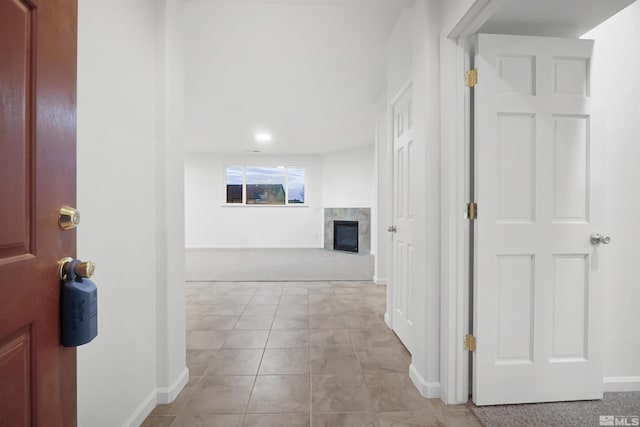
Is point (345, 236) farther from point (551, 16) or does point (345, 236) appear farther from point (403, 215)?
point (551, 16)

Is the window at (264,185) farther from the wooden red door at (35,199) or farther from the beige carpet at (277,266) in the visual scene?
the wooden red door at (35,199)

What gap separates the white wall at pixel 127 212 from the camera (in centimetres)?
110

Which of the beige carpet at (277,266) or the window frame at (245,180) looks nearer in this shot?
the beige carpet at (277,266)

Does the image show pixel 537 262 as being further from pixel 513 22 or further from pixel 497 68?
pixel 513 22

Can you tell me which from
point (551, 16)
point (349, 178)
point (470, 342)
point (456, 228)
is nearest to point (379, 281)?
point (470, 342)

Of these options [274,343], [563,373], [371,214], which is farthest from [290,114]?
[563,373]

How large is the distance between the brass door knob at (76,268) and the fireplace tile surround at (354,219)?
6326 millimetres

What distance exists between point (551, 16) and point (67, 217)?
7.75ft

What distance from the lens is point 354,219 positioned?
7051 mm

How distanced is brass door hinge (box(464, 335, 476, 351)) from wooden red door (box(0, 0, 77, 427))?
173 cm

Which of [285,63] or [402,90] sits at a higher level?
[285,63]

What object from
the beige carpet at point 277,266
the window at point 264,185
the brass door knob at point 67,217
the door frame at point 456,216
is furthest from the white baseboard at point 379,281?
the window at point 264,185

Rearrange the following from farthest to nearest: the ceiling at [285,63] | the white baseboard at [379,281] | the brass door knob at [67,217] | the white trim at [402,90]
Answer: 1. the white baseboard at [379,281]
2. the ceiling at [285,63]
3. the white trim at [402,90]
4. the brass door knob at [67,217]

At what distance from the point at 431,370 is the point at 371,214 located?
531cm
